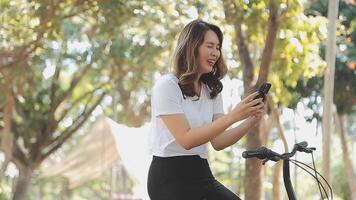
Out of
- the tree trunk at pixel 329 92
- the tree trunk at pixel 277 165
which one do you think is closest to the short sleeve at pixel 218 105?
the tree trunk at pixel 329 92

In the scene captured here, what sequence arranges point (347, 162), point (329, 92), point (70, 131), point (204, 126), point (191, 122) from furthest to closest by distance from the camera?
point (70, 131)
point (347, 162)
point (329, 92)
point (191, 122)
point (204, 126)

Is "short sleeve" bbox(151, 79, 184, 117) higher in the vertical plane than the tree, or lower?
lower

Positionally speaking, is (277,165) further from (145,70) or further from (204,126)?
(204,126)

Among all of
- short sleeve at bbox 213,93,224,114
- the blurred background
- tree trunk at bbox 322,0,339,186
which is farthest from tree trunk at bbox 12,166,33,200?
short sleeve at bbox 213,93,224,114

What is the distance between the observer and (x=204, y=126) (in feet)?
9.54

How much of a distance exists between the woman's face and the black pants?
0.39 metres

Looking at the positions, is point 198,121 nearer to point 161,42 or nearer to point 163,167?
point 163,167

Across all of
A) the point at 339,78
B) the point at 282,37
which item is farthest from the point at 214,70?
the point at 339,78

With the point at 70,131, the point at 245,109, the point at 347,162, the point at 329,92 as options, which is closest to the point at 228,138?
the point at 245,109

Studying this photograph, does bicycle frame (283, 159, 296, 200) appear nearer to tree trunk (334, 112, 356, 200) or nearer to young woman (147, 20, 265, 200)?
young woman (147, 20, 265, 200)

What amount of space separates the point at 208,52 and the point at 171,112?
1.06ft

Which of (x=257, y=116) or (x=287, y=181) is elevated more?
(x=257, y=116)

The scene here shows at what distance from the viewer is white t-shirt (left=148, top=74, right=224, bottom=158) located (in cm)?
298

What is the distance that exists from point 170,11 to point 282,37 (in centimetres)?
165
